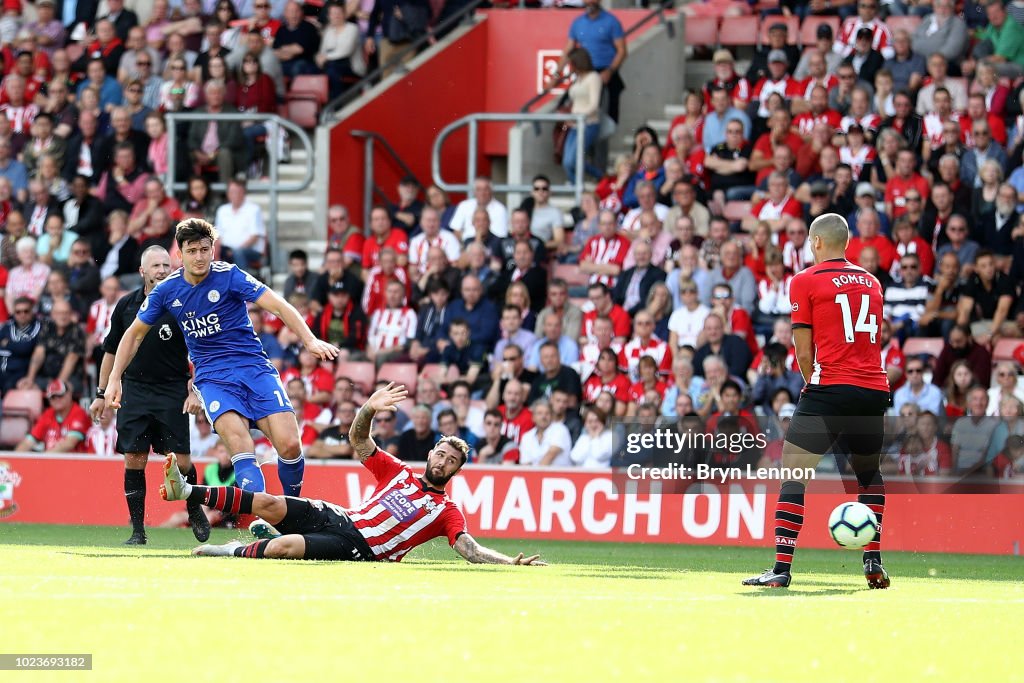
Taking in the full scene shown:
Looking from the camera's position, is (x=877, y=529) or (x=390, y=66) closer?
(x=877, y=529)

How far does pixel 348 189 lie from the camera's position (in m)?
22.2

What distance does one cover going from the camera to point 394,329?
63.0 ft

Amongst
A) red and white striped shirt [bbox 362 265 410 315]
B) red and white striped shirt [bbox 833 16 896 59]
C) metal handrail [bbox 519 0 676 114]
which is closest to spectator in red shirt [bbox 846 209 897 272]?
red and white striped shirt [bbox 833 16 896 59]

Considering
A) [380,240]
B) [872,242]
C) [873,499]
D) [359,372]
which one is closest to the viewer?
[873,499]

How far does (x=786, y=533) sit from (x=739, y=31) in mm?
13946

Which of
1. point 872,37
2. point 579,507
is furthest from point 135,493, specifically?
point 872,37

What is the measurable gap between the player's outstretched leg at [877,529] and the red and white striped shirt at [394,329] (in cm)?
983

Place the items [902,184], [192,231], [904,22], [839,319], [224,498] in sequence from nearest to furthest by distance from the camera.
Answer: [839,319] < [224,498] < [192,231] < [902,184] < [904,22]

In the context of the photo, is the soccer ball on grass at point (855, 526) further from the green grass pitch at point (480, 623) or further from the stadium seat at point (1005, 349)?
the stadium seat at point (1005, 349)

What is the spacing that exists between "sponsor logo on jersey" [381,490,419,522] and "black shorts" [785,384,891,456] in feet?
7.73

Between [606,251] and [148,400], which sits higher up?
[606,251]

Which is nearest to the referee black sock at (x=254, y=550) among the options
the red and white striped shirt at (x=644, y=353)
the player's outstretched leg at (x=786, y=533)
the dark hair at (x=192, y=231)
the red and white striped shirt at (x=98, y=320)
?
the dark hair at (x=192, y=231)

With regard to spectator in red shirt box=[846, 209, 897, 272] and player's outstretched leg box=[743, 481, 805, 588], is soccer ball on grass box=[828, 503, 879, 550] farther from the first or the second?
spectator in red shirt box=[846, 209, 897, 272]

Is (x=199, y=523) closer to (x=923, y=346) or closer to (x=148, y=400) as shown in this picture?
(x=148, y=400)
